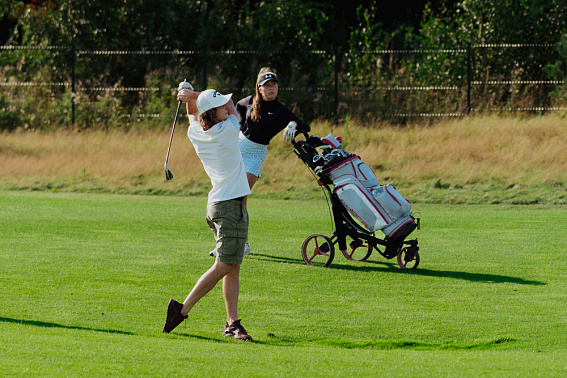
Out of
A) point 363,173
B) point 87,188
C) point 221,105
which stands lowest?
point 87,188

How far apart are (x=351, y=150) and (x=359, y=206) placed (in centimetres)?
965

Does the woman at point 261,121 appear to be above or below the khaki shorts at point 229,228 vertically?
above

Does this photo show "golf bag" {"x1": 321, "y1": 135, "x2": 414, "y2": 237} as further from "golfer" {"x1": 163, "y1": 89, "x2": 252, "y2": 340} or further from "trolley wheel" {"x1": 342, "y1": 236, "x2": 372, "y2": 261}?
"golfer" {"x1": 163, "y1": 89, "x2": 252, "y2": 340}

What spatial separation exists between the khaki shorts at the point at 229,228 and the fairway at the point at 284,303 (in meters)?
0.56

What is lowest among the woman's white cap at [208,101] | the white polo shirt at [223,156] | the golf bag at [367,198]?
the golf bag at [367,198]

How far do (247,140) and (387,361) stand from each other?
14.5 feet

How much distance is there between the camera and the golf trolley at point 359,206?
27.2 feet

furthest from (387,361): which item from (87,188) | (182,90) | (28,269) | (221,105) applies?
(87,188)

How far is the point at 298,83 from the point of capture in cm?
2252

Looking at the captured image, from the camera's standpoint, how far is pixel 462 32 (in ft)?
74.9

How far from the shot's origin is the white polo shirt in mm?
5855

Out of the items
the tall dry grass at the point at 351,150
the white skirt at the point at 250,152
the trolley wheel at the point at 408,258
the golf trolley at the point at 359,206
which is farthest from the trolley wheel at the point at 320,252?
the tall dry grass at the point at 351,150

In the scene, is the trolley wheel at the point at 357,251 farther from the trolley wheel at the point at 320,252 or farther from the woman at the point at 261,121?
the woman at the point at 261,121

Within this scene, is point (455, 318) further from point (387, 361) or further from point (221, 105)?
point (221, 105)
